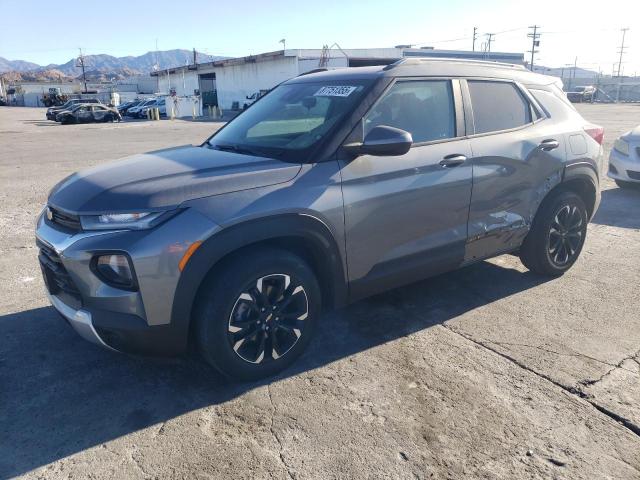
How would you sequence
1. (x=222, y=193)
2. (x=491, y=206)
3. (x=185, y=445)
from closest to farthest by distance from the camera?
(x=185, y=445) → (x=222, y=193) → (x=491, y=206)

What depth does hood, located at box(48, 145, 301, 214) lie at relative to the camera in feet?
9.37

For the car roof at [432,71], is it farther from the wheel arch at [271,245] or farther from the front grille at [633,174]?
the front grille at [633,174]

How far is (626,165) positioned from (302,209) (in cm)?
749

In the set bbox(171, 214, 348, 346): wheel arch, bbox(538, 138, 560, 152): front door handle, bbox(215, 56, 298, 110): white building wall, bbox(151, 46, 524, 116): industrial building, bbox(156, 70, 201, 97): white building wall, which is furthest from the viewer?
bbox(156, 70, 201, 97): white building wall

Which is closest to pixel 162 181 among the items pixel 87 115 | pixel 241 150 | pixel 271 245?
pixel 271 245

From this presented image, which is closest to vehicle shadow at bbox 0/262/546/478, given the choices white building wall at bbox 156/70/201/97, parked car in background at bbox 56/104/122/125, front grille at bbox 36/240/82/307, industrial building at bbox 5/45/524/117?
front grille at bbox 36/240/82/307

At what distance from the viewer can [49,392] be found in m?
3.16

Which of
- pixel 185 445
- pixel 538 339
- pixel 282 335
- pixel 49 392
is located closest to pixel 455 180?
pixel 538 339

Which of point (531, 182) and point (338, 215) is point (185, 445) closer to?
point (338, 215)

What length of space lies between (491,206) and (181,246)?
253cm

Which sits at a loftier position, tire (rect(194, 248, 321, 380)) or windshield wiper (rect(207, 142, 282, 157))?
windshield wiper (rect(207, 142, 282, 157))

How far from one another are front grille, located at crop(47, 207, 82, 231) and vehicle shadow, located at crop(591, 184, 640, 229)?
6.55m

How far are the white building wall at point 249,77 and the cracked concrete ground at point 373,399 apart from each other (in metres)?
37.7

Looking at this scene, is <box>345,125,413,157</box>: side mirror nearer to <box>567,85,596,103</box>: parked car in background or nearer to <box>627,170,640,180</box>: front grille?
<box>627,170,640,180</box>: front grille
